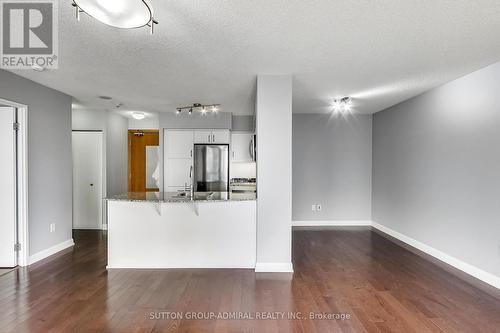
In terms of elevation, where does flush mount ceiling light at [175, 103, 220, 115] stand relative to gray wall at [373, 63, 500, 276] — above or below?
above

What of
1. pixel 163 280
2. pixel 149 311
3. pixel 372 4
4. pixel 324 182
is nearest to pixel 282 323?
pixel 149 311

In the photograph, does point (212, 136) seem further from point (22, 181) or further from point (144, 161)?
point (22, 181)

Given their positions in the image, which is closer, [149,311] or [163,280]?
[149,311]

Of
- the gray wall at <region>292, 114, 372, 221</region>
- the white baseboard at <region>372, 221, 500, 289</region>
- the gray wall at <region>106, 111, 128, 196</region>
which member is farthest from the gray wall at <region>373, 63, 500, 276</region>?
the gray wall at <region>106, 111, 128, 196</region>

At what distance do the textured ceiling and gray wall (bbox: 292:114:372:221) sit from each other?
64.8 inches

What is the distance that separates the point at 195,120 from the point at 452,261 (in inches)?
197

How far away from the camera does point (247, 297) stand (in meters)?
2.56

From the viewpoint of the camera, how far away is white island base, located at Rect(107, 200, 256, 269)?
10.8ft

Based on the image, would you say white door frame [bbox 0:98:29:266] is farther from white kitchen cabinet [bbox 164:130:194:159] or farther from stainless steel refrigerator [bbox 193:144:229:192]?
stainless steel refrigerator [bbox 193:144:229:192]

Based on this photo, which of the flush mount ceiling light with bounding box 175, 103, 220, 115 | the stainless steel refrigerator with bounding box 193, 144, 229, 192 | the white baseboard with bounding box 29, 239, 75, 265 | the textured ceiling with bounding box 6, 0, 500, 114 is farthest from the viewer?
the stainless steel refrigerator with bounding box 193, 144, 229, 192

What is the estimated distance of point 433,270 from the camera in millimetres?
3250

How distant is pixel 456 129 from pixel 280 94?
2.42m

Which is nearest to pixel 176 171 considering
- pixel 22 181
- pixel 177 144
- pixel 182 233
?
pixel 177 144

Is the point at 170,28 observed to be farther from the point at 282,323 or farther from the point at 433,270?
the point at 433,270
